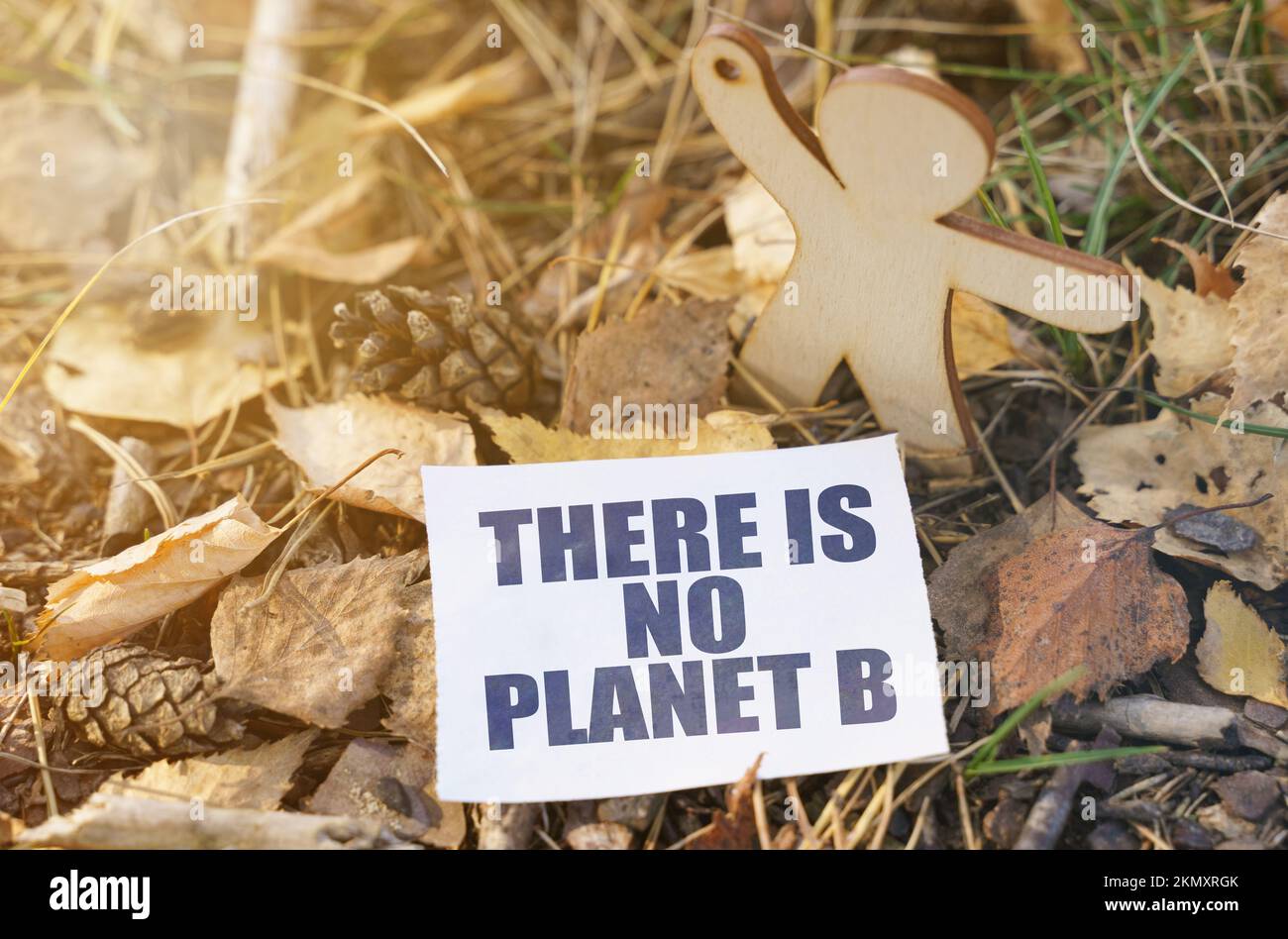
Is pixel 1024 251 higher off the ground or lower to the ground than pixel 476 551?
higher

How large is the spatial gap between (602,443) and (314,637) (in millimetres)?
443

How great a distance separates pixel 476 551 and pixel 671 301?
0.49 meters

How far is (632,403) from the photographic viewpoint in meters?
1.31

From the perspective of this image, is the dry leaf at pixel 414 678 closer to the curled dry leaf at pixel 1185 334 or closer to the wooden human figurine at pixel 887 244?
the wooden human figurine at pixel 887 244

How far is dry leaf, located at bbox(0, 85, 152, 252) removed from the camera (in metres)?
1.61

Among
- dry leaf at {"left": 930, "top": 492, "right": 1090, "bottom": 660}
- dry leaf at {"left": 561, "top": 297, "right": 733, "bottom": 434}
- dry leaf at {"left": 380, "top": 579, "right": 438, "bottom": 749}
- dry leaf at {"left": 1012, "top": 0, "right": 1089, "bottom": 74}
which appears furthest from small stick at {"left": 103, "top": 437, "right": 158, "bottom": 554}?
dry leaf at {"left": 1012, "top": 0, "right": 1089, "bottom": 74}

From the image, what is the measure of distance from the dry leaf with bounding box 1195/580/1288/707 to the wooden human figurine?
14.8 inches

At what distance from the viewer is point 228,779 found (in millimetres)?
1095

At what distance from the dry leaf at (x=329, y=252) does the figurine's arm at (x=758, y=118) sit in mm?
628

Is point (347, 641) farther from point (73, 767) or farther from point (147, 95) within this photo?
point (147, 95)

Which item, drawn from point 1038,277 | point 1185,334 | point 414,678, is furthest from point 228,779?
point 1185,334

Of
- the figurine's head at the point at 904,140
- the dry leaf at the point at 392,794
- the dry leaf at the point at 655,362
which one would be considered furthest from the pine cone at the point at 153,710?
the figurine's head at the point at 904,140

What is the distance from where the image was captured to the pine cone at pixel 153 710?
1.10 metres
